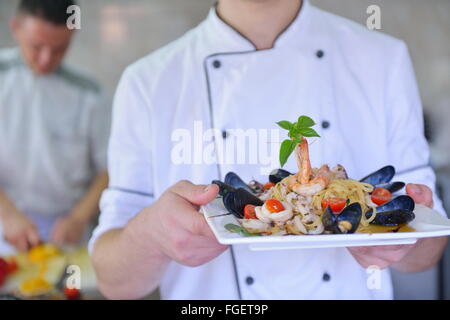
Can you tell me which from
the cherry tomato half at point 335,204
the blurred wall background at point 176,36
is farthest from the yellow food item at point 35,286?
the cherry tomato half at point 335,204

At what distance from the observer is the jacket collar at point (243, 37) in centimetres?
168

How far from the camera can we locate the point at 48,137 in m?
2.71

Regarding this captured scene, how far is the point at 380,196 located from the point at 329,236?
0.29 m

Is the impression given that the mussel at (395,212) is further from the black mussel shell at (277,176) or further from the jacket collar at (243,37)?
Result: the jacket collar at (243,37)

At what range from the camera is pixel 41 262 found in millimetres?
2396

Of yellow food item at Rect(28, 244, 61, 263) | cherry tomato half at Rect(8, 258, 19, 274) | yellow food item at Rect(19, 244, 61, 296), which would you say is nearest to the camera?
yellow food item at Rect(19, 244, 61, 296)

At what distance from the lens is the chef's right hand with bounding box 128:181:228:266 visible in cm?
118

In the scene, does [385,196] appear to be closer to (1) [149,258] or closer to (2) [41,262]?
(1) [149,258]

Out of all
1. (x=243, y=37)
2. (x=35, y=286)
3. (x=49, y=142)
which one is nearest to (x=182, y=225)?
(x=243, y=37)

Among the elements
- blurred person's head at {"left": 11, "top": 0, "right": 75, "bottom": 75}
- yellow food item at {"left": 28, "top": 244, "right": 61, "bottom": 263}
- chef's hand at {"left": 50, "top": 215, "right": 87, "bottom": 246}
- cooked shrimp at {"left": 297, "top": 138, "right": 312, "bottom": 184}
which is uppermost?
blurred person's head at {"left": 11, "top": 0, "right": 75, "bottom": 75}

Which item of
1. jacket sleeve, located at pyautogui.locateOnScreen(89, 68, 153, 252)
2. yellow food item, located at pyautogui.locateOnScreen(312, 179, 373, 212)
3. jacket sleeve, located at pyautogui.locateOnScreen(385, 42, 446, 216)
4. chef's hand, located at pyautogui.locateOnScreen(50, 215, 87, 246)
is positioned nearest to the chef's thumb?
yellow food item, located at pyautogui.locateOnScreen(312, 179, 373, 212)

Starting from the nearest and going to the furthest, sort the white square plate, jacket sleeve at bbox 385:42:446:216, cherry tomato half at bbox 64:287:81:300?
the white square plate → jacket sleeve at bbox 385:42:446:216 → cherry tomato half at bbox 64:287:81:300

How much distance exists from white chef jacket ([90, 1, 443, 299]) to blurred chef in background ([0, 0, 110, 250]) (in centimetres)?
99

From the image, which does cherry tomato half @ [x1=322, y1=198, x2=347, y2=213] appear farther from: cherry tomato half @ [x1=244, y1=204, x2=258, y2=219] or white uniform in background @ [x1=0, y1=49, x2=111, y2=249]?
white uniform in background @ [x1=0, y1=49, x2=111, y2=249]
